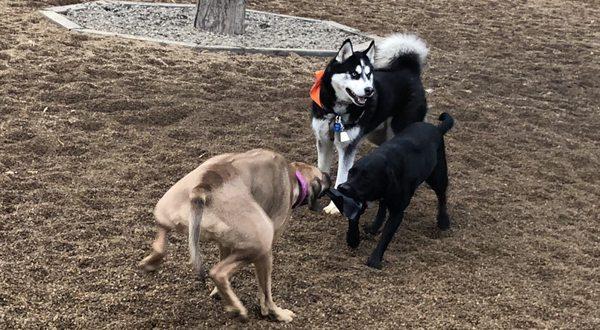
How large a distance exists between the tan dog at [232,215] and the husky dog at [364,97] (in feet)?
5.01

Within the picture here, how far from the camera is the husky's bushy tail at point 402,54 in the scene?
543 cm

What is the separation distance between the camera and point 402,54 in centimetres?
545

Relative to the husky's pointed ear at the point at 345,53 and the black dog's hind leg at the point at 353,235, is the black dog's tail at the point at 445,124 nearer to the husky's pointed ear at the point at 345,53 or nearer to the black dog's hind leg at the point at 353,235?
the husky's pointed ear at the point at 345,53

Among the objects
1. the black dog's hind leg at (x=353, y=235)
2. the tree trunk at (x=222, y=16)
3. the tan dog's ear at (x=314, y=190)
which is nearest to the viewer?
the tan dog's ear at (x=314, y=190)

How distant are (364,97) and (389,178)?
91cm

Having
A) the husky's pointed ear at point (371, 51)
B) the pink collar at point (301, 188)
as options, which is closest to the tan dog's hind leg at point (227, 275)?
the pink collar at point (301, 188)

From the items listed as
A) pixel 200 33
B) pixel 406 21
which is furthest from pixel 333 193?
pixel 406 21

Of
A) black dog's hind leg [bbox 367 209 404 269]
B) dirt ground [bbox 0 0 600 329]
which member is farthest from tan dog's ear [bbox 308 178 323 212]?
black dog's hind leg [bbox 367 209 404 269]

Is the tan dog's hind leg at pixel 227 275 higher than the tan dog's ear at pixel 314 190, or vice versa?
the tan dog's ear at pixel 314 190

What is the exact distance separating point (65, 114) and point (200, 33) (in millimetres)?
3270

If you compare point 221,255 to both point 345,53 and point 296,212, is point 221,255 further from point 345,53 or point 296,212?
point 345,53

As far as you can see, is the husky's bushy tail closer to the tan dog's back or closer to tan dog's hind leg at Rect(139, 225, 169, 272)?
the tan dog's back

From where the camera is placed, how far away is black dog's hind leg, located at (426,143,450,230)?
4.85 meters

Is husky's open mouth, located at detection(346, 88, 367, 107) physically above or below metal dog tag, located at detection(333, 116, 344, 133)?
above
